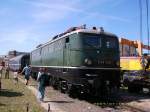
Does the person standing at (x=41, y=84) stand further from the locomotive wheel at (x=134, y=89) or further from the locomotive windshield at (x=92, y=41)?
the locomotive wheel at (x=134, y=89)

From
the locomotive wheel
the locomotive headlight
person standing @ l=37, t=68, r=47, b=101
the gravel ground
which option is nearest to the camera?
the gravel ground

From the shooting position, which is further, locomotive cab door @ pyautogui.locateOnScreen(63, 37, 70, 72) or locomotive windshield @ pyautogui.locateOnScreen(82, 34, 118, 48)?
locomotive cab door @ pyautogui.locateOnScreen(63, 37, 70, 72)

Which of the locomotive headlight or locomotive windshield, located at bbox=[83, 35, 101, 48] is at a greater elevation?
locomotive windshield, located at bbox=[83, 35, 101, 48]

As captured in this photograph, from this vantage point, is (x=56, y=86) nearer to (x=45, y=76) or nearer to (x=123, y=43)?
(x=45, y=76)

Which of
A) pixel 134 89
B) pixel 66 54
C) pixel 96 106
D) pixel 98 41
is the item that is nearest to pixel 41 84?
pixel 66 54

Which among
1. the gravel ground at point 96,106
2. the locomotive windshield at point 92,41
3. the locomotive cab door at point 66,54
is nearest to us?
the gravel ground at point 96,106

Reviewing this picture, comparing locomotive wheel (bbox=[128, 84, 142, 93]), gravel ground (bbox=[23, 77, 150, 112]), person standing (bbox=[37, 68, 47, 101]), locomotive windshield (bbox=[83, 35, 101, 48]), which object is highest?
locomotive windshield (bbox=[83, 35, 101, 48])

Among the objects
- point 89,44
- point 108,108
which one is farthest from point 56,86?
point 108,108

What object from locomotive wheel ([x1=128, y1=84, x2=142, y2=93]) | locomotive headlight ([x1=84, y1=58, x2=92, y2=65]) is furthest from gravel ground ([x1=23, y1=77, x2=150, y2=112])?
locomotive wheel ([x1=128, y1=84, x2=142, y2=93])

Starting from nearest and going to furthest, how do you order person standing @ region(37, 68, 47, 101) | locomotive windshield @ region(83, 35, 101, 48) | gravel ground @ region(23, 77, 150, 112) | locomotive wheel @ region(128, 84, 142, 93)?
1. gravel ground @ region(23, 77, 150, 112)
2. person standing @ region(37, 68, 47, 101)
3. locomotive windshield @ region(83, 35, 101, 48)
4. locomotive wheel @ region(128, 84, 142, 93)

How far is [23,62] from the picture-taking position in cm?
5084

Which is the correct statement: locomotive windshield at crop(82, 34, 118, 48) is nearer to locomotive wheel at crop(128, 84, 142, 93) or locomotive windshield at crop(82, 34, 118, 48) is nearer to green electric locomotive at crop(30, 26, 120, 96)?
green electric locomotive at crop(30, 26, 120, 96)

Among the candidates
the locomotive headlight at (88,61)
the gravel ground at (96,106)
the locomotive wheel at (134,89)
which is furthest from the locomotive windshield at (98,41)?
the locomotive wheel at (134,89)

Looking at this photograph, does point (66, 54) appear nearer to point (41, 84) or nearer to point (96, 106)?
point (41, 84)
